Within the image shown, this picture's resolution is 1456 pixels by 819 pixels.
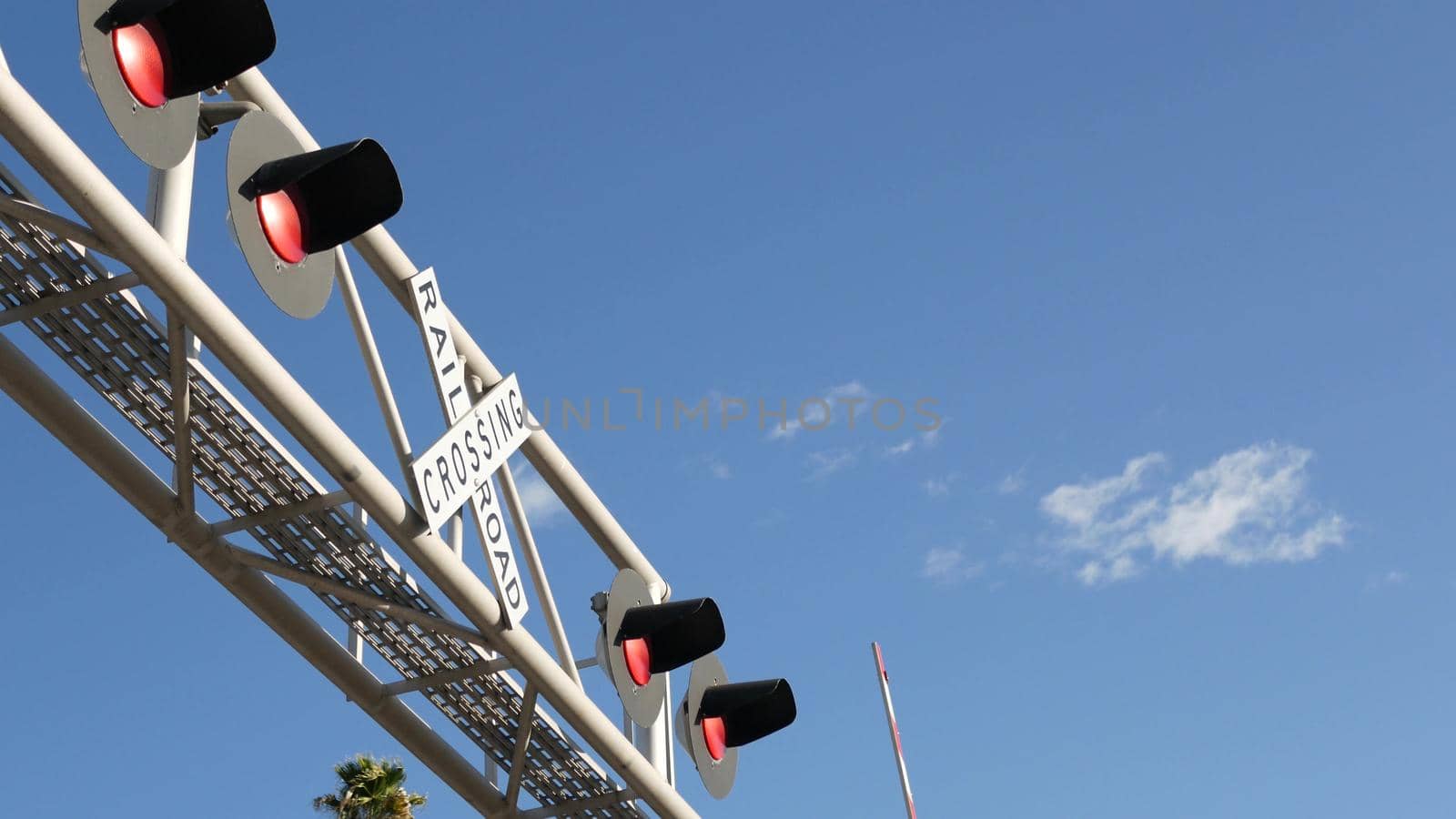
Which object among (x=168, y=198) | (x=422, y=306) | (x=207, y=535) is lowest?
(x=207, y=535)

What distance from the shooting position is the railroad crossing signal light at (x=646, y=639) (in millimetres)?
10336

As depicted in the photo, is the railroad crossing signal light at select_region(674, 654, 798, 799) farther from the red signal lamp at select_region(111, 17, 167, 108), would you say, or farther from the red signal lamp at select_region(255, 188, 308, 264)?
the red signal lamp at select_region(111, 17, 167, 108)

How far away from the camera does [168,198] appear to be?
6.75 meters

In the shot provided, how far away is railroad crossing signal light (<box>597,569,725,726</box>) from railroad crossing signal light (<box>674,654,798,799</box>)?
85 centimetres

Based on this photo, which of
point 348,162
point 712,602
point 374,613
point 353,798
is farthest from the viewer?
point 353,798

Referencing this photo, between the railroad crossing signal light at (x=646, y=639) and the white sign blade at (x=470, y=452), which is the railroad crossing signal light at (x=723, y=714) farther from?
the white sign blade at (x=470, y=452)

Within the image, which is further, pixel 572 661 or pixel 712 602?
pixel 712 602

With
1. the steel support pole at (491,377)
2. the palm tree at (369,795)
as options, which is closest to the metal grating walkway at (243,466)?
the steel support pole at (491,377)

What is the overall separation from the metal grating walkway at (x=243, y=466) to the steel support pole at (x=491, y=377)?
1141 mm

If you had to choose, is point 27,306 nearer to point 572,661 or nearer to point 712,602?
point 572,661

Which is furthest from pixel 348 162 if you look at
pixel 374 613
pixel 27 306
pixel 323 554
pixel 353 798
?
pixel 353 798

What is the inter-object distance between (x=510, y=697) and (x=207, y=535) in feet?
8.14

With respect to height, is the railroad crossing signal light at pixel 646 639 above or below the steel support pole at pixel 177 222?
above

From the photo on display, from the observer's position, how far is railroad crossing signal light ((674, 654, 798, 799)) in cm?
1140
